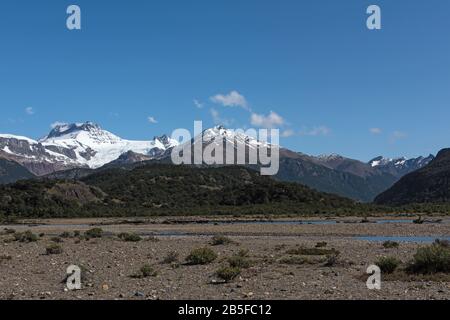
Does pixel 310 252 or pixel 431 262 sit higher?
pixel 431 262

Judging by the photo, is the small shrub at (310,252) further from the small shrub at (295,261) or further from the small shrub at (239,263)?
the small shrub at (239,263)

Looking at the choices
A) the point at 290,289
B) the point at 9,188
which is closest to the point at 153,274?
the point at 290,289

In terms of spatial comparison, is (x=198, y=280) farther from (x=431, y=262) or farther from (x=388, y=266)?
(x=431, y=262)

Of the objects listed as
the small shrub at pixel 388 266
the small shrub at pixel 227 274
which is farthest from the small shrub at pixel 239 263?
the small shrub at pixel 388 266

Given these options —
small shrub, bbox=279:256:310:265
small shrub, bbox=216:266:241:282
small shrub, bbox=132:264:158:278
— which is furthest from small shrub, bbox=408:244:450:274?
small shrub, bbox=132:264:158:278

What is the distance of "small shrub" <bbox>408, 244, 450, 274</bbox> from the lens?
25.1 meters

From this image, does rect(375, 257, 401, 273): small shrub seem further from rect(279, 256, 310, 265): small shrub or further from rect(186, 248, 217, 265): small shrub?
rect(186, 248, 217, 265): small shrub

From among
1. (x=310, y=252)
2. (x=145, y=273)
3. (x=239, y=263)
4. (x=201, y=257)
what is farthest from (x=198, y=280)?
(x=310, y=252)

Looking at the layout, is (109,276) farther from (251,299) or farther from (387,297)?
(387,297)

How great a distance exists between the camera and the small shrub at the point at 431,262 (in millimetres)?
25125

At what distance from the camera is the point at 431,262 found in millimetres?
25344

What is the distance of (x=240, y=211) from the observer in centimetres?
15412

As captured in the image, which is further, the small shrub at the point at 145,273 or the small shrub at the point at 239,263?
the small shrub at the point at 239,263

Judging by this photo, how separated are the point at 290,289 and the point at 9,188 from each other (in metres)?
177
